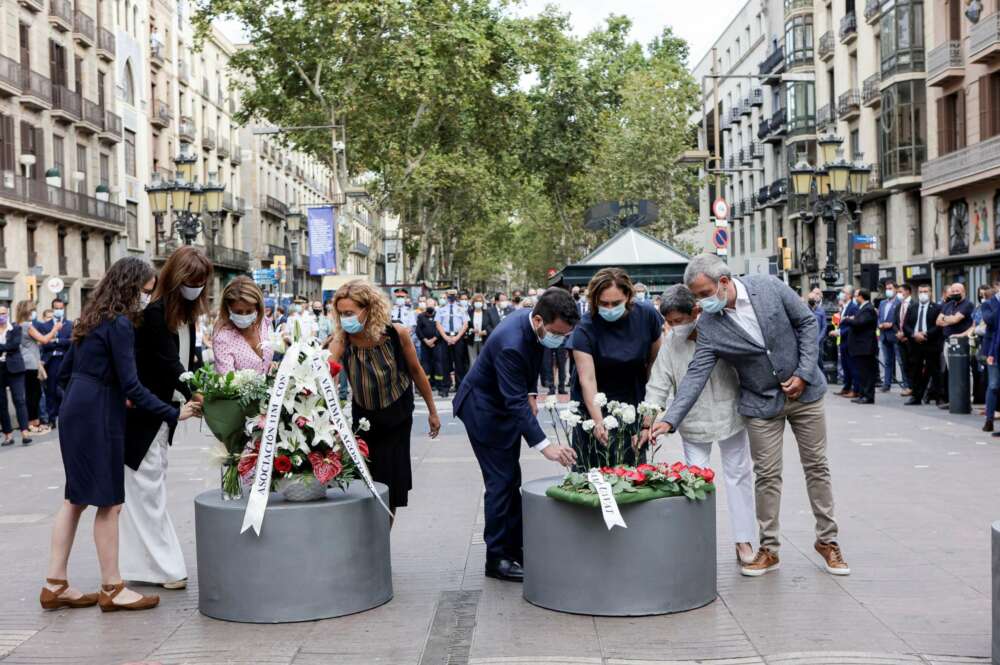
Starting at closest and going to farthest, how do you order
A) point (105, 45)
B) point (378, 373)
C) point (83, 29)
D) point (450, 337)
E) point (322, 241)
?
point (378, 373)
point (450, 337)
point (322, 241)
point (83, 29)
point (105, 45)

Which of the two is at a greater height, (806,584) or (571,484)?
(571,484)

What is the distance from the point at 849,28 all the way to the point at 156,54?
3045cm

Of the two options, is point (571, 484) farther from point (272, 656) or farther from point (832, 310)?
point (832, 310)

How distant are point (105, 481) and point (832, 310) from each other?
59.6 feet

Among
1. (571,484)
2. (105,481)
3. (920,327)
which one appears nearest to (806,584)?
(571,484)

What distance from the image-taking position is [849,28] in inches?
1766

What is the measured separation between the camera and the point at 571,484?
19.2 feet

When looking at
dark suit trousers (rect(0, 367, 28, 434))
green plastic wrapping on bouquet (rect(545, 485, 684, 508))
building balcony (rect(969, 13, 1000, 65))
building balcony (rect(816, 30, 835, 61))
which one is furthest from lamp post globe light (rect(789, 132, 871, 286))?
building balcony (rect(816, 30, 835, 61))

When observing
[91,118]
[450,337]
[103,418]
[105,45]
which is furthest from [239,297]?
[105,45]

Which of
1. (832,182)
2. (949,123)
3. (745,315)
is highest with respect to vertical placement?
(949,123)

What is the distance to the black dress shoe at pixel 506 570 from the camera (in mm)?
6660

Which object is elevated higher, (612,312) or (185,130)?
(185,130)

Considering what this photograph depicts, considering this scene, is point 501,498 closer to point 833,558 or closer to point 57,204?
point 833,558

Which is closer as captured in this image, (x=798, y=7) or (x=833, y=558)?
(x=833, y=558)
